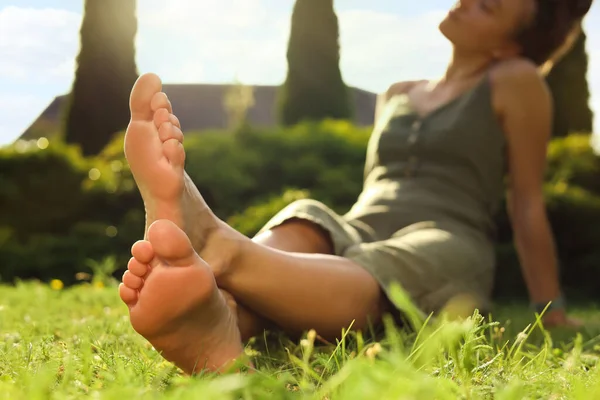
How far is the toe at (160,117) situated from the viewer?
1.11 metres

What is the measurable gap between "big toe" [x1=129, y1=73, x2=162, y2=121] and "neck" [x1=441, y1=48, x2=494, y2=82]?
1234 millimetres

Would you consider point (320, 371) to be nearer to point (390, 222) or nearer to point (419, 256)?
point (419, 256)

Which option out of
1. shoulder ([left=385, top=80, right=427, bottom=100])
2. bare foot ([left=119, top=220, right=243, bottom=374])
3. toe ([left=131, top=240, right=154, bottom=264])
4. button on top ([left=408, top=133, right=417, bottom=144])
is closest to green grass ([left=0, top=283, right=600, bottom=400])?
bare foot ([left=119, top=220, right=243, bottom=374])

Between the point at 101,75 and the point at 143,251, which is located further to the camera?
the point at 101,75

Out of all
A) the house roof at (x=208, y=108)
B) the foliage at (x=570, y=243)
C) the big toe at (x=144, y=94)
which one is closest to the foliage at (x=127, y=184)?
the foliage at (x=570, y=243)

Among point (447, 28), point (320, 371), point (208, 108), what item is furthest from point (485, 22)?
point (208, 108)

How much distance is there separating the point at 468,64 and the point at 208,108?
1043cm

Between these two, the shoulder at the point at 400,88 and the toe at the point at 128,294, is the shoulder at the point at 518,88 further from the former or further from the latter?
the toe at the point at 128,294

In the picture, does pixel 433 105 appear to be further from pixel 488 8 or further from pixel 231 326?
pixel 231 326

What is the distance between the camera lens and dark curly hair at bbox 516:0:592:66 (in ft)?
6.26

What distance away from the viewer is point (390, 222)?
175 cm

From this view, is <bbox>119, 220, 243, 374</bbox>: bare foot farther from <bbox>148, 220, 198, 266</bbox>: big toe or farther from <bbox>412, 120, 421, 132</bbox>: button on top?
<bbox>412, 120, 421, 132</bbox>: button on top

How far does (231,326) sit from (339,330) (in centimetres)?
34

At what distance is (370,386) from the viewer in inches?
23.6
